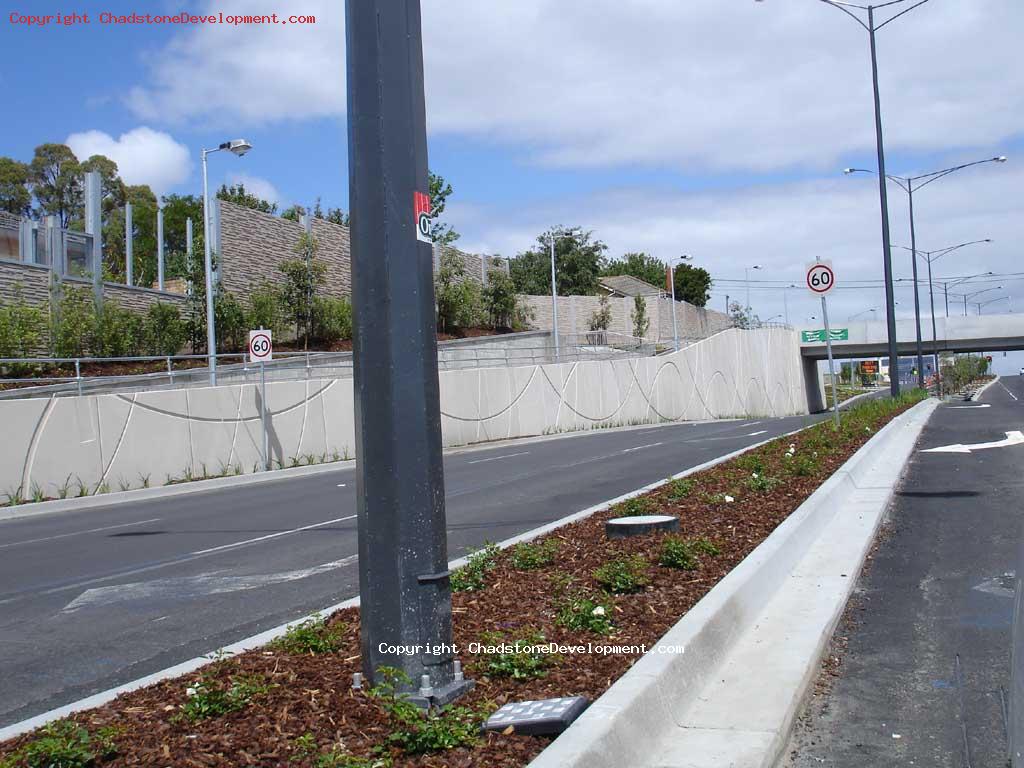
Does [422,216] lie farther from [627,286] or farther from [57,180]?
[627,286]

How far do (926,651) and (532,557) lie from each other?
2963 millimetres

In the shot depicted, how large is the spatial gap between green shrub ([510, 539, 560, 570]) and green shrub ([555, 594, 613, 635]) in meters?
1.39

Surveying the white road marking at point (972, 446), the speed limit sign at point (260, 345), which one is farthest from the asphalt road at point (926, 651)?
the speed limit sign at point (260, 345)

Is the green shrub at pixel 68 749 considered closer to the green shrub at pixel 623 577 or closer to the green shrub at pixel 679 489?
the green shrub at pixel 623 577

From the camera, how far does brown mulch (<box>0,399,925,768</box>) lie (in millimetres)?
4105

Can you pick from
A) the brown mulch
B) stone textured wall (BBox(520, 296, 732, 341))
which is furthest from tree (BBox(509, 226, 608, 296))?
the brown mulch

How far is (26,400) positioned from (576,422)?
25.3 metres

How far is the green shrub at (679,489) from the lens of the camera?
11.3 m

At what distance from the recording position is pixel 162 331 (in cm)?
3272

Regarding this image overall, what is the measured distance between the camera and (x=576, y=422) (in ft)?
137

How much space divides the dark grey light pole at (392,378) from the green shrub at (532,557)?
291 cm

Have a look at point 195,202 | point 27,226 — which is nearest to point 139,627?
point 27,226

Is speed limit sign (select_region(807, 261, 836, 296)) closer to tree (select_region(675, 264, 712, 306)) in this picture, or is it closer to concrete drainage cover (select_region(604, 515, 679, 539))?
concrete drainage cover (select_region(604, 515, 679, 539))

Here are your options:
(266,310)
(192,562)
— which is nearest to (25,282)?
(266,310)
